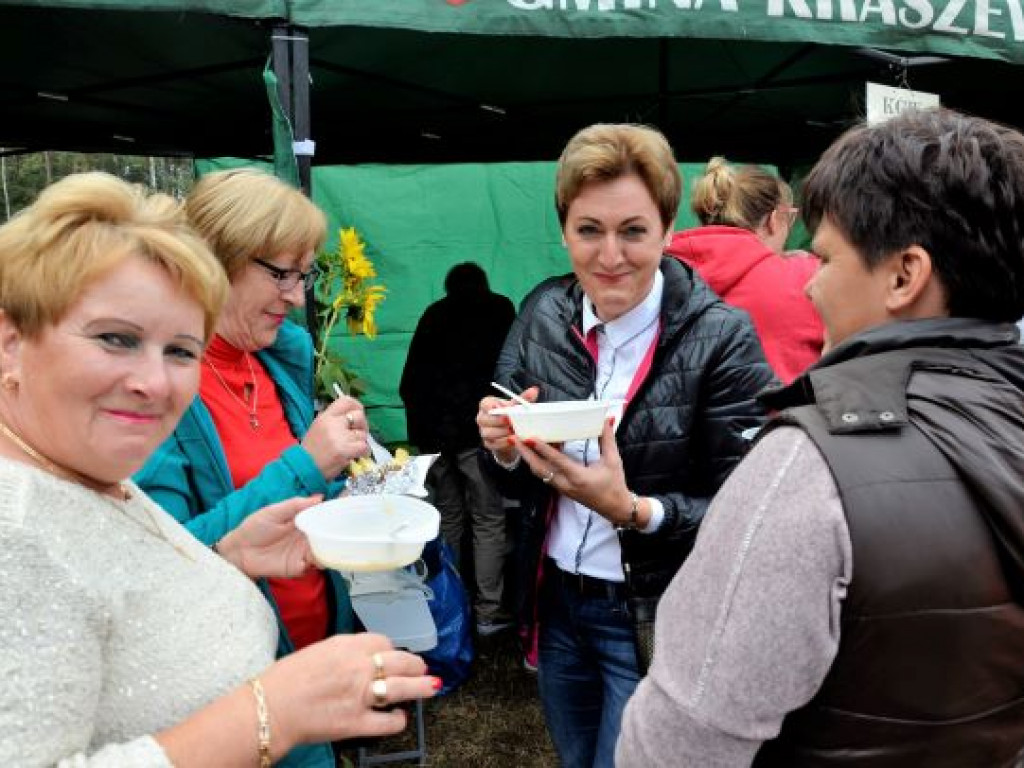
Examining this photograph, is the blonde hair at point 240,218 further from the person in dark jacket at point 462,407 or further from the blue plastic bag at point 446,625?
the person in dark jacket at point 462,407

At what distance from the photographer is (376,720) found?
96 centimetres

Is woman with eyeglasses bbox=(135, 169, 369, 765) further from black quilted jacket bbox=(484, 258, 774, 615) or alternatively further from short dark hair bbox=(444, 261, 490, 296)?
short dark hair bbox=(444, 261, 490, 296)

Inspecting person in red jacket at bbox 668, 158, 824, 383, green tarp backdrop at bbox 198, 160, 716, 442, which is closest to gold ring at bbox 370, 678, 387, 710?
person in red jacket at bbox 668, 158, 824, 383

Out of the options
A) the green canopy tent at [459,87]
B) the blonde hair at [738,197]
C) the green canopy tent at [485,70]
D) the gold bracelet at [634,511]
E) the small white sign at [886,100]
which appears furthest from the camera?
the small white sign at [886,100]

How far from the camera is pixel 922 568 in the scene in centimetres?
82

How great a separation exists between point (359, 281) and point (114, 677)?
83.0 inches

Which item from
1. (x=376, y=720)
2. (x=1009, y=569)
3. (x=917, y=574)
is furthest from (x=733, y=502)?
(x=376, y=720)

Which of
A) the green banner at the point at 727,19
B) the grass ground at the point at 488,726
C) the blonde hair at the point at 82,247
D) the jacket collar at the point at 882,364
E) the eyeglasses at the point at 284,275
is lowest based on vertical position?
the grass ground at the point at 488,726

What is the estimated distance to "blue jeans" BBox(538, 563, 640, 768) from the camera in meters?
1.80

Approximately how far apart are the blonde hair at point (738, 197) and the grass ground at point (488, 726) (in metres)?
2.41

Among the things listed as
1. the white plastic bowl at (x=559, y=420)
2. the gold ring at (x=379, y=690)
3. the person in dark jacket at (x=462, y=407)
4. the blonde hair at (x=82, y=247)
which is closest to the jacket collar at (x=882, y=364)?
the white plastic bowl at (x=559, y=420)

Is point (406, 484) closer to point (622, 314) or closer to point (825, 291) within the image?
point (622, 314)

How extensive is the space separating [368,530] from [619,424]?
2.19ft

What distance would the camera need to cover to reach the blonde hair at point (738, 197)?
3041 millimetres
